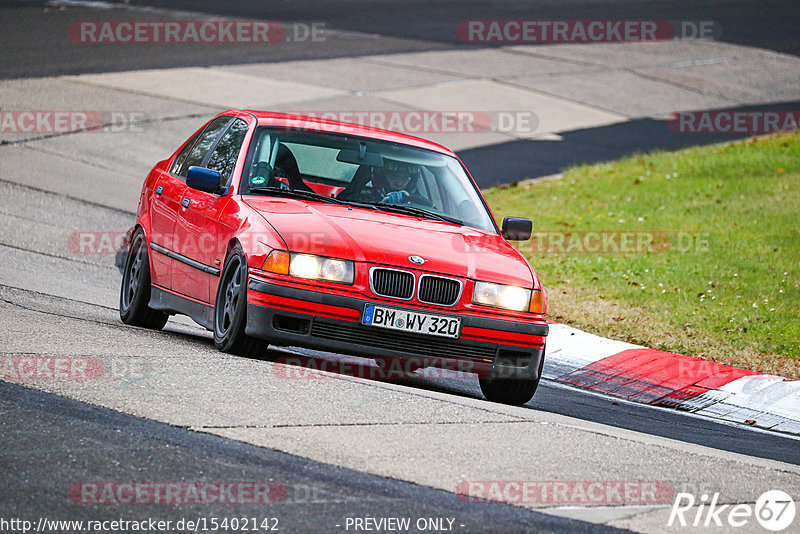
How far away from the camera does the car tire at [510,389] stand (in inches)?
313

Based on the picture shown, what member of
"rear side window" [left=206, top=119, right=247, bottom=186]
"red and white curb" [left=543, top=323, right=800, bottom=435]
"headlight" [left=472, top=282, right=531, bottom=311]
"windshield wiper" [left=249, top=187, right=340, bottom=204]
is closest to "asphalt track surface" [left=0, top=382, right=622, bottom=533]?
"headlight" [left=472, top=282, right=531, bottom=311]

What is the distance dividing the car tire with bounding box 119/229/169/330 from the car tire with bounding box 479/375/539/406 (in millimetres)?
2683

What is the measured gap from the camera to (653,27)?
3488 centimetres

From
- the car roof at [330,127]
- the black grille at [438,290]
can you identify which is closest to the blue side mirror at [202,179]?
the car roof at [330,127]

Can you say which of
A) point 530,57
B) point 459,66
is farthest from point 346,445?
point 530,57

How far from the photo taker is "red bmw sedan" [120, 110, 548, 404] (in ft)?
23.9

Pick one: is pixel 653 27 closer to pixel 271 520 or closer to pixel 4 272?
pixel 4 272

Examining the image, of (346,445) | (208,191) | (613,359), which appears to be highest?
(208,191)

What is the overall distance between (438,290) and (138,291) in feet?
9.39

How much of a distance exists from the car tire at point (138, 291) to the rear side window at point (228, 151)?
3.02 ft

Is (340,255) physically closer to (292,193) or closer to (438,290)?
(438,290)

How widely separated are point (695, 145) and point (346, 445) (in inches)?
702

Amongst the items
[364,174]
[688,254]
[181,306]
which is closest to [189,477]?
[181,306]

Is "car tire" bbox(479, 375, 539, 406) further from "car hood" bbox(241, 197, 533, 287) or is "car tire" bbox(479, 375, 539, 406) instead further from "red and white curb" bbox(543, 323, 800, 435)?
"red and white curb" bbox(543, 323, 800, 435)
